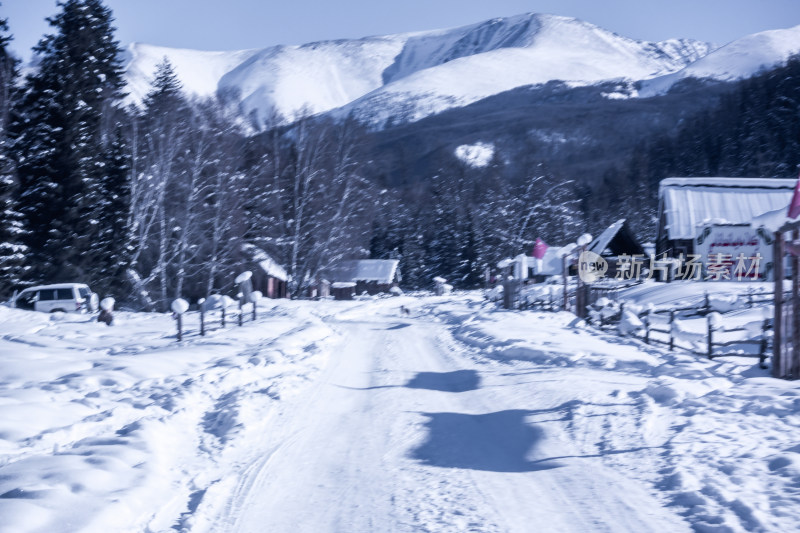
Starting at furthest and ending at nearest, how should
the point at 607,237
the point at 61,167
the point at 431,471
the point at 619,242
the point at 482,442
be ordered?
the point at 619,242, the point at 607,237, the point at 61,167, the point at 482,442, the point at 431,471

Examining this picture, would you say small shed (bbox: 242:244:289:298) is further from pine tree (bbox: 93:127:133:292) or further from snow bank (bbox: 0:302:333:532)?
snow bank (bbox: 0:302:333:532)

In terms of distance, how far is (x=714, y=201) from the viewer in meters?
40.2

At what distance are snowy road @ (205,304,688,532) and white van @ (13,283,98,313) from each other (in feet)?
65.7

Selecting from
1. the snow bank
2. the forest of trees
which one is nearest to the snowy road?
the snow bank

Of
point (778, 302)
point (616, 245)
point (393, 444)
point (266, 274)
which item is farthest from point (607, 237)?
point (393, 444)

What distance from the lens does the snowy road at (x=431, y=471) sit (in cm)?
513

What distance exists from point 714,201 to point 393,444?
3858 cm

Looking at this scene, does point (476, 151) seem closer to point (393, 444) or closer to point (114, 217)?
point (114, 217)

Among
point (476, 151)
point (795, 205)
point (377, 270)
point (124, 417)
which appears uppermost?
point (476, 151)

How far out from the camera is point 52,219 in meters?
32.5

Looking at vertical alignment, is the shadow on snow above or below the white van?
below

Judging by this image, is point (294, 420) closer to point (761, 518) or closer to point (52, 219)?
point (761, 518)

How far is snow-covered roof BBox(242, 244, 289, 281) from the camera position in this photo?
42275 mm

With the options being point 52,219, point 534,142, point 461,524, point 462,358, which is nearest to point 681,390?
point 461,524
